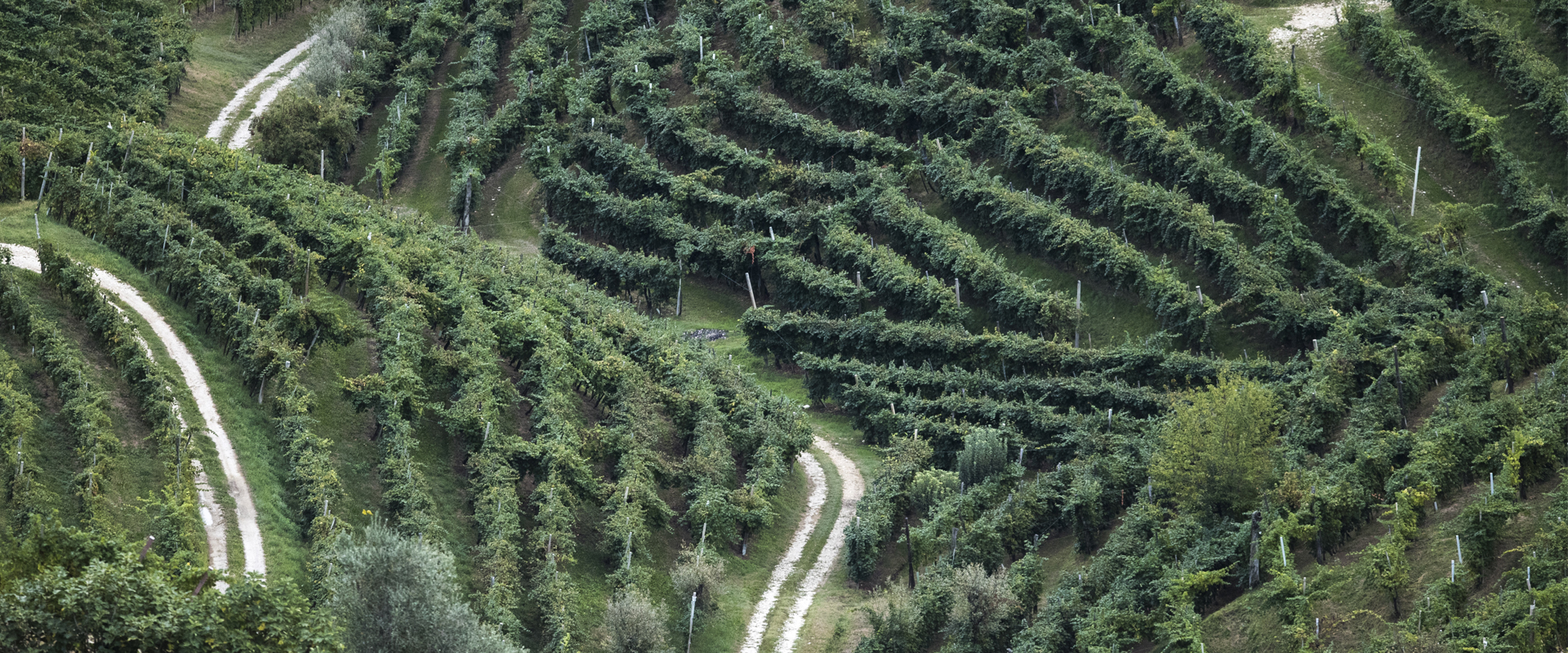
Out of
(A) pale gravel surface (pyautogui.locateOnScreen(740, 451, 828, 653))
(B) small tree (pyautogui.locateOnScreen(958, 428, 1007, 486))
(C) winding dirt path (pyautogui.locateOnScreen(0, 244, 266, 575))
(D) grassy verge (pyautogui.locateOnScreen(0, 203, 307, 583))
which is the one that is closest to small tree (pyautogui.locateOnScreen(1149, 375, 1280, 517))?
(B) small tree (pyautogui.locateOnScreen(958, 428, 1007, 486))

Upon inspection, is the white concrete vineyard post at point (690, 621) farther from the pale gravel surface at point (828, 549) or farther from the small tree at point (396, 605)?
the small tree at point (396, 605)

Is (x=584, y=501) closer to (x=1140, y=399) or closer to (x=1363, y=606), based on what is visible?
(x=1140, y=399)

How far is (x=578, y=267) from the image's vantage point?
70750mm

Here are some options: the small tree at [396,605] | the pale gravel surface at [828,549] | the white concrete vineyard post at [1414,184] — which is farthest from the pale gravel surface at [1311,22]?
Answer: the small tree at [396,605]

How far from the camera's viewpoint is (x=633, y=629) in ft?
138

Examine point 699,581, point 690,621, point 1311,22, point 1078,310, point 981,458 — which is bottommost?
point 690,621

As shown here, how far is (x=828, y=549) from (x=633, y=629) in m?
11.8

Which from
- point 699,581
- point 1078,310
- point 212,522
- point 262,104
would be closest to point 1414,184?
point 1078,310

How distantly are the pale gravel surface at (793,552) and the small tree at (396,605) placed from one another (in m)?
11.5

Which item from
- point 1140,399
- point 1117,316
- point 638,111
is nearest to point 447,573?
point 1140,399

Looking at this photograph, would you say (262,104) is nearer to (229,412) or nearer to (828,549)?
(229,412)

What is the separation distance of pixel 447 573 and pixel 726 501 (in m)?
14.0

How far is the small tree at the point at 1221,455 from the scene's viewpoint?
43750mm

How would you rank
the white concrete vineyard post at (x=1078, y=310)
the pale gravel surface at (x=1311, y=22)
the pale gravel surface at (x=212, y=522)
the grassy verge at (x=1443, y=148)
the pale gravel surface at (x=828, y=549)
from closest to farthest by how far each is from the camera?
the pale gravel surface at (x=212, y=522) → the pale gravel surface at (x=828, y=549) → the grassy verge at (x=1443, y=148) → the white concrete vineyard post at (x=1078, y=310) → the pale gravel surface at (x=1311, y=22)
